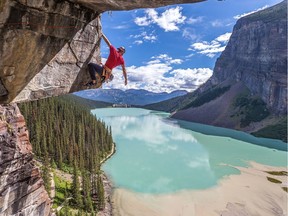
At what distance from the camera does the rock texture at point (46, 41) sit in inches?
340

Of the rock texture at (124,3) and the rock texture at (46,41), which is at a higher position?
the rock texture at (124,3)

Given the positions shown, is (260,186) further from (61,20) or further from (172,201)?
(61,20)

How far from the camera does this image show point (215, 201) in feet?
165

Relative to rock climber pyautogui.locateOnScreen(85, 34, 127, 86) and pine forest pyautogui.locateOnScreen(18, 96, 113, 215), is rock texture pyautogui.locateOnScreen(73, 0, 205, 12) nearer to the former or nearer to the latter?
rock climber pyautogui.locateOnScreen(85, 34, 127, 86)

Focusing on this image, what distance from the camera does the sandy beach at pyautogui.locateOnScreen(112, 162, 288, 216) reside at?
45375 mm

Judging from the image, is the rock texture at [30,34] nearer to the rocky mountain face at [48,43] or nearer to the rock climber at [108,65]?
the rocky mountain face at [48,43]

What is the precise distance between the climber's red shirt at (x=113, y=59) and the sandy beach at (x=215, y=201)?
3473 centimetres

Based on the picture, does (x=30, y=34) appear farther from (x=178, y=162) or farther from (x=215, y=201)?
(x=178, y=162)

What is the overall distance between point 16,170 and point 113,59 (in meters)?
13.9

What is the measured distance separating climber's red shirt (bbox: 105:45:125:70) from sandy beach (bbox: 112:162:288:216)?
34.7 m

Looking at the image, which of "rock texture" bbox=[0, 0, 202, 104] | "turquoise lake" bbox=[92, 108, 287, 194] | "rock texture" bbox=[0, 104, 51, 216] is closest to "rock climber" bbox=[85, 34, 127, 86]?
"rock texture" bbox=[0, 0, 202, 104]

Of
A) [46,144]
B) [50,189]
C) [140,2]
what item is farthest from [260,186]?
[140,2]

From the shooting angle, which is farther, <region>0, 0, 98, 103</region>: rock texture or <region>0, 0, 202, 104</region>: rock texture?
<region>0, 0, 202, 104</region>: rock texture

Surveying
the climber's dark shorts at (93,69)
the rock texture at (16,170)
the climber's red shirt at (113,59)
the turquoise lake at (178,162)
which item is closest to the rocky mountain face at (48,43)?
the climber's dark shorts at (93,69)
